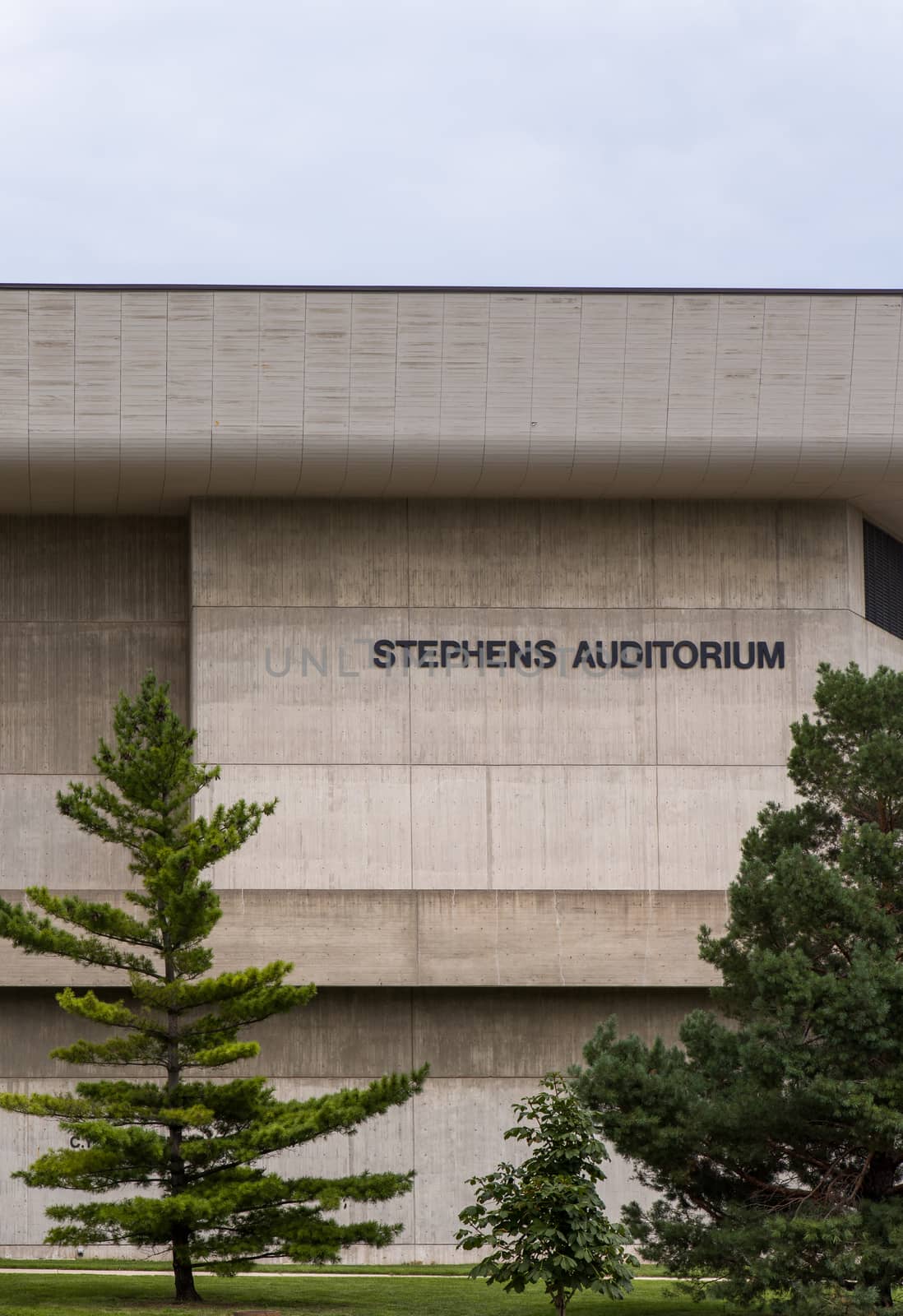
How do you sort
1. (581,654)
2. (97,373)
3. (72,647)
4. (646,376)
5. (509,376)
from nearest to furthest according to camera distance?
(97,373), (509,376), (646,376), (581,654), (72,647)

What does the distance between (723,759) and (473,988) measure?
5.76m

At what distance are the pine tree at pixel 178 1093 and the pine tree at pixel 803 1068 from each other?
2950mm

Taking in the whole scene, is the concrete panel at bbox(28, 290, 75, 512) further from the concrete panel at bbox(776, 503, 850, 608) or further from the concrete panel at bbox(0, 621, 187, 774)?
the concrete panel at bbox(776, 503, 850, 608)

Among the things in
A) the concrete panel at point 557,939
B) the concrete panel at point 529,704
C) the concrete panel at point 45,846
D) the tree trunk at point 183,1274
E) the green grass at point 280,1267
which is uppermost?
the concrete panel at point 529,704

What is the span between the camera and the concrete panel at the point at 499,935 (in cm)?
2808

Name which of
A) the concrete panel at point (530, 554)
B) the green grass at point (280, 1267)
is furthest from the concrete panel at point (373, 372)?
the green grass at point (280, 1267)

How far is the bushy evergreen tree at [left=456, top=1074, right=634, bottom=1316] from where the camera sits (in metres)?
16.3

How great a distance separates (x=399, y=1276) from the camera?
24344mm

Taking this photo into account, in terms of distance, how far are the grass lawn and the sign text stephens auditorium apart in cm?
1084

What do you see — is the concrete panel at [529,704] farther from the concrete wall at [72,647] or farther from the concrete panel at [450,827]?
the concrete wall at [72,647]

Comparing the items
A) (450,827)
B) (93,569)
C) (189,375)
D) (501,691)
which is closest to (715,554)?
(501,691)

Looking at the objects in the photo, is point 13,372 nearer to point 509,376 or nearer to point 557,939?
point 509,376

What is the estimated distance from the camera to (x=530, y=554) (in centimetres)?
3089

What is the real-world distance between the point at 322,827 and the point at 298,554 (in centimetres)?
463
